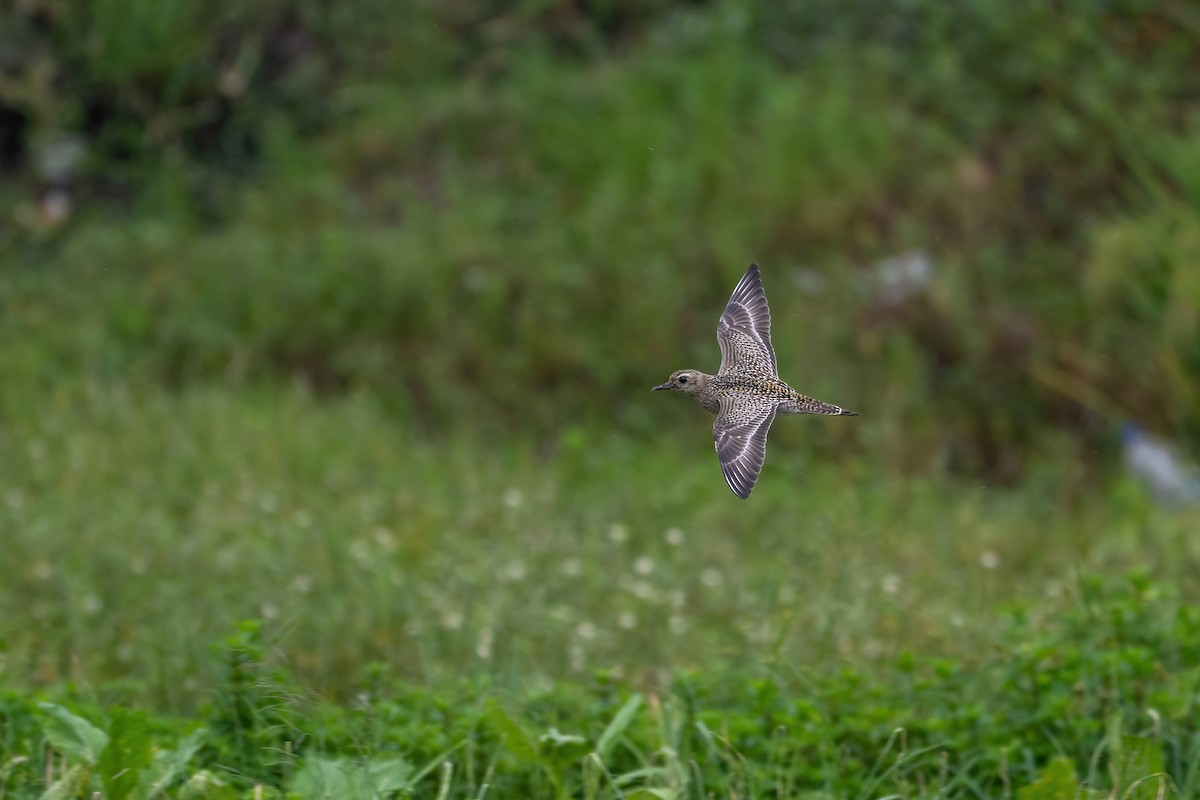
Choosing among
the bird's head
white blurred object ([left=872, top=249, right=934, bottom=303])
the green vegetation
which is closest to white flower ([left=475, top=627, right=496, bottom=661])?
the green vegetation

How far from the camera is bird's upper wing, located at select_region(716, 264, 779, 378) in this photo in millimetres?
2842

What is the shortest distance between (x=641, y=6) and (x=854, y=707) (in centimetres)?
735

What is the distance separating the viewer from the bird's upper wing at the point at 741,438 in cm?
246

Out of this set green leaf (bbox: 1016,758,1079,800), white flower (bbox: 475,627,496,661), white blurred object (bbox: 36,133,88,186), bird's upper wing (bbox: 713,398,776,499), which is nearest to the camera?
bird's upper wing (bbox: 713,398,776,499)

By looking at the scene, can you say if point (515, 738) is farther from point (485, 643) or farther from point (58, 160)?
point (58, 160)

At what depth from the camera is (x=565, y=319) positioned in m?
8.66

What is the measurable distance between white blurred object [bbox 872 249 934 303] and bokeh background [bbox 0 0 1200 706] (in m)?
0.05

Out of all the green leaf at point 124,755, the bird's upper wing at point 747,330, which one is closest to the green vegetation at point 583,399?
the green leaf at point 124,755

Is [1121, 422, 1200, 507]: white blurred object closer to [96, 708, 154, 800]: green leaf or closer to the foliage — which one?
the foliage

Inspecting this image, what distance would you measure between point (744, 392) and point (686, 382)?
9cm

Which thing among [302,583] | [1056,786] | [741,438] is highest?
[741,438]

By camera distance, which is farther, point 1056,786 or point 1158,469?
point 1158,469

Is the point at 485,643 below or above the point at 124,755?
below

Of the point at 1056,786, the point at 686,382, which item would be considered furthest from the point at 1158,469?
the point at 686,382
